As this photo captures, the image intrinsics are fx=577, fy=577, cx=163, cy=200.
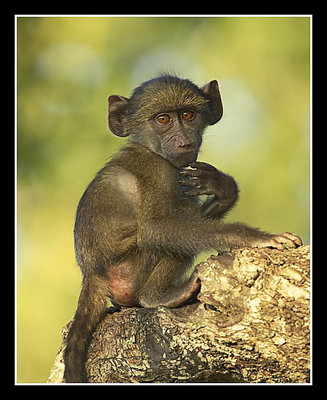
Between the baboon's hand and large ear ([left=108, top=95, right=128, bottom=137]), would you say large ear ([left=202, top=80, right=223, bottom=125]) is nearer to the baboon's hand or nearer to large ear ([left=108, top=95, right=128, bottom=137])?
large ear ([left=108, top=95, right=128, bottom=137])

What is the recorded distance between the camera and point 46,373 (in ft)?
31.8

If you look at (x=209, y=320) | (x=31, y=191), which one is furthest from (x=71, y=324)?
(x=31, y=191)

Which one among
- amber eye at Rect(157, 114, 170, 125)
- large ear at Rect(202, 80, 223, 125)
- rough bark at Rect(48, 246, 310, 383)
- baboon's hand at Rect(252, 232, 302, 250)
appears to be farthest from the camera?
large ear at Rect(202, 80, 223, 125)

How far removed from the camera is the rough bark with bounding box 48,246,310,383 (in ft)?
18.0

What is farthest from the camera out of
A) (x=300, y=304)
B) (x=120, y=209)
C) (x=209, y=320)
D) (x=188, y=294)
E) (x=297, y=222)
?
(x=297, y=222)

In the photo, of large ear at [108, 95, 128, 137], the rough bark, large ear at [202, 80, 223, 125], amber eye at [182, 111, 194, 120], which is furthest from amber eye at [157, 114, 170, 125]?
the rough bark

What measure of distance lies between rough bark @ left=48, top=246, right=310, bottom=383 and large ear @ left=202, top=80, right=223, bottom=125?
2.52 meters

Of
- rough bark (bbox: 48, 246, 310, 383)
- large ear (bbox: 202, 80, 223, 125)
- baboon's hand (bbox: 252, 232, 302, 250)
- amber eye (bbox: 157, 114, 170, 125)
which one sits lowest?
rough bark (bbox: 48, 246, 310, 383)

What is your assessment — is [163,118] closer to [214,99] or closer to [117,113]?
[117,113]

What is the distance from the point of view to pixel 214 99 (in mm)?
7828

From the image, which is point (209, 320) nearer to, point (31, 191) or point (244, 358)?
point (244, 358)

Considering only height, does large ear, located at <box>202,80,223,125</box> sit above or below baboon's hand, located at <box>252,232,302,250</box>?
above

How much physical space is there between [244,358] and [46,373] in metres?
4.98

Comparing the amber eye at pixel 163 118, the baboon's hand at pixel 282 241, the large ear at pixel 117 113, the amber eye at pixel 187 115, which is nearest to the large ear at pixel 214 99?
the amber eye at pixel 187 115
